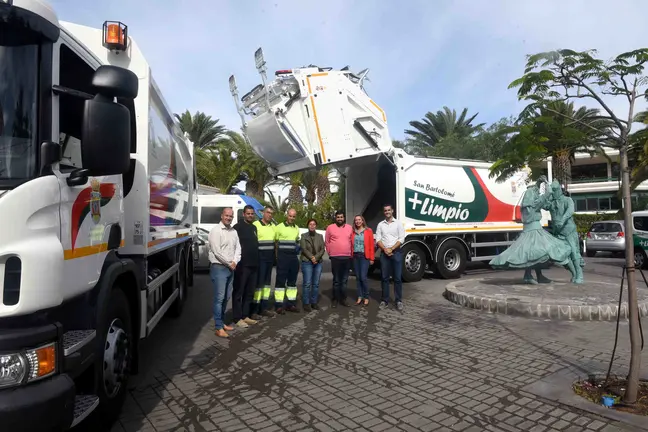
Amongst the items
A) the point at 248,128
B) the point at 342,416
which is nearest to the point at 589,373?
the point at 342,416

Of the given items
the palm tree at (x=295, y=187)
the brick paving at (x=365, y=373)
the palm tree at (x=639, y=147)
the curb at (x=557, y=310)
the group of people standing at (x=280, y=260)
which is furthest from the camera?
the palm tree at (x=295, y=187)

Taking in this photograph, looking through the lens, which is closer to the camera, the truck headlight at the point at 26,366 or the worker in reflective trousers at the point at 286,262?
the truck headlight at the point at 26,366

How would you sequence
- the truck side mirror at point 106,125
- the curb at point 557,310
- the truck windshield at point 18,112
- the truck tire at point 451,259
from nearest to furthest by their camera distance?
the truck windshield at point 18,112, the truck side mirror at point 106,125, the curb at point 557,310, the truck tire at point 451,259

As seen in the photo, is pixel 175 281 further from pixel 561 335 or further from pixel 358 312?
pixel 561 335

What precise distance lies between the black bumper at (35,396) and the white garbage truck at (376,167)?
739 centimetres

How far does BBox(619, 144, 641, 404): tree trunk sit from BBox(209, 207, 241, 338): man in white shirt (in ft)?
14.8

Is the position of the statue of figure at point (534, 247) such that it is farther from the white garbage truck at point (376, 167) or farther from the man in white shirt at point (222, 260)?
the man in white shirt at point (222, 260)

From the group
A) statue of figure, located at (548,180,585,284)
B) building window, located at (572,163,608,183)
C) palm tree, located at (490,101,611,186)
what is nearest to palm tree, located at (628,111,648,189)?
palm tree, located at (490,101,611,186)

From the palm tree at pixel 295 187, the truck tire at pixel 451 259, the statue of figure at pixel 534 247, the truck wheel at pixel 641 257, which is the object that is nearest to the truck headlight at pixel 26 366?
the statue of figure at pixel 534 247

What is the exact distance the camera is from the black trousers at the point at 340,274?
822 cm

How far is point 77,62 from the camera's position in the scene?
3191mm

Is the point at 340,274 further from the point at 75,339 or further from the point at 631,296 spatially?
the point at 75,339

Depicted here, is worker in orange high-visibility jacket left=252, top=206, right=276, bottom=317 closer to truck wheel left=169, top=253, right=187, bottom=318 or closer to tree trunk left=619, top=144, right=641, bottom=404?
truck wheel left=169, top=253, right=187, bottom=318

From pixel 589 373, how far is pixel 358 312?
385 centimetres
